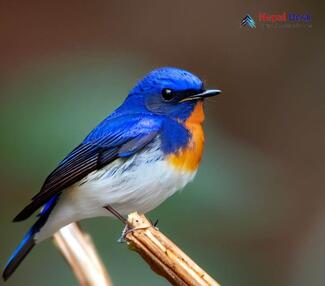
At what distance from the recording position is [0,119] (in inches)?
95.5

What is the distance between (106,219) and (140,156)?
1.42ft

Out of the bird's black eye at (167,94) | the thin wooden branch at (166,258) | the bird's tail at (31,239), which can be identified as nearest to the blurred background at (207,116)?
the bird's tail at (31,239)

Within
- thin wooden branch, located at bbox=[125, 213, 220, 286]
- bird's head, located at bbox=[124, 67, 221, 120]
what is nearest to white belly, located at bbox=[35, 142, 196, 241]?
bird's head, located at bbox=[124, 67, 221, 120]

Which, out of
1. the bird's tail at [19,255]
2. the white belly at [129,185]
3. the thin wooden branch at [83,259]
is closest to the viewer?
the thin wooden branch at [83,259]

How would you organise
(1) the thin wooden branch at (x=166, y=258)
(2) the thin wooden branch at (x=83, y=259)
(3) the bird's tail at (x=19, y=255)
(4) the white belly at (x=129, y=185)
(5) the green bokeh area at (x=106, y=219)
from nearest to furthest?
(1) the thin wooden branch at (x=166, y=258) < (2) the thin wooden branch at (x=83, y=259) < (4) the white belly at (x=129, y=185) < (3) the bird's tail at (x=19, y=255) < (5) the green bokeh area at (x=106, y=219)

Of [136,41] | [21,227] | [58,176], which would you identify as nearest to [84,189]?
[58,176]

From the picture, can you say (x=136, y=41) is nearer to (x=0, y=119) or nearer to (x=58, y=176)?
(x=0, y=119)

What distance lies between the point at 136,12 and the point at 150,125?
63.6 inches

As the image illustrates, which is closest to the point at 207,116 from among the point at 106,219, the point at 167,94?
the point at 106,219

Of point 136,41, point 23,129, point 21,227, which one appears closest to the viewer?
point 23,129

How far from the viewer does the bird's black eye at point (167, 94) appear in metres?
2.11

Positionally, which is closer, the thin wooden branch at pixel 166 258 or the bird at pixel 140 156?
the thin wooden branch at pixel 166 258

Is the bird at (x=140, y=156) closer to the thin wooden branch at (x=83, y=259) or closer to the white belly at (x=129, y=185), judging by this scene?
the white belly at (x=129, y=185)

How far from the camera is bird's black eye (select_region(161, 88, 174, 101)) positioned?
2113mm
